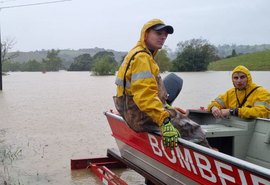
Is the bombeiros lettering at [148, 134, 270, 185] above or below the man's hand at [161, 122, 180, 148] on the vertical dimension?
below

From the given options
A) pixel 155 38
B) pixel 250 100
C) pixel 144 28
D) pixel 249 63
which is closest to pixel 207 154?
pixel 155 38

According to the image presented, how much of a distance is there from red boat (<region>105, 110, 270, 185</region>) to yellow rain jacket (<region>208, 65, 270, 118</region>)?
0.36ft

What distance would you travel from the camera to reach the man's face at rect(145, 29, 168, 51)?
4.12 meters

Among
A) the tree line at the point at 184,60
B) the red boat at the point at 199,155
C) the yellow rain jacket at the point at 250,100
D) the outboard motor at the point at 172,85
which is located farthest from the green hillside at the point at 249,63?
the outboard motor at the point at 172,85

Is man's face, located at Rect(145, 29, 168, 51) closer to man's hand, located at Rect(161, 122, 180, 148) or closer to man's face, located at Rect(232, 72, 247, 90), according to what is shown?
man's hand, located at Rect(161, 122, 180, 148)

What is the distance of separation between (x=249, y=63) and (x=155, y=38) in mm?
52308

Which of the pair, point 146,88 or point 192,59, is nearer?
point 146,88

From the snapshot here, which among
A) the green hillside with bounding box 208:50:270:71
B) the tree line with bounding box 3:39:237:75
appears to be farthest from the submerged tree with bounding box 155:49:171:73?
the green hillside with bounding box 208:50:270:71

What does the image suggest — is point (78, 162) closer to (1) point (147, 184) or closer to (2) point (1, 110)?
(1) point (147, 184)

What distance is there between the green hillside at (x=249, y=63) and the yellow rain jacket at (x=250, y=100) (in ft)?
155

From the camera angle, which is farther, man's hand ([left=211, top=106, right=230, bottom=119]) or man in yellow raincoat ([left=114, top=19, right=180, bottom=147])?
man's hand ([left=211, top=106, right=230, bottom=119])

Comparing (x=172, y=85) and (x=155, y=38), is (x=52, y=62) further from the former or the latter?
(x=155, y=38)

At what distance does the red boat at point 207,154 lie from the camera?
331 cm

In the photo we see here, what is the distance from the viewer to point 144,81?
3.87 m
